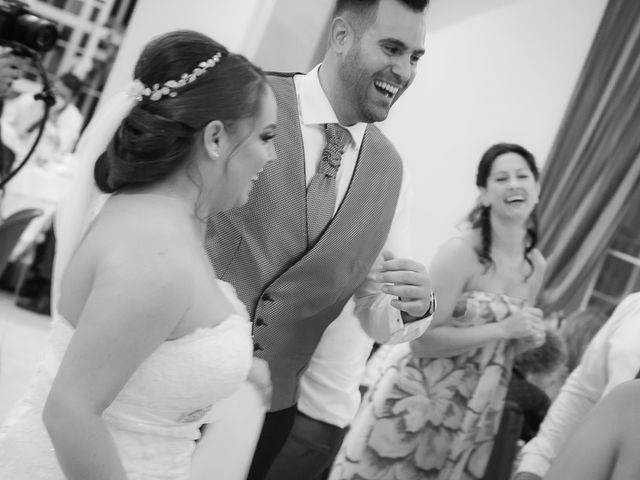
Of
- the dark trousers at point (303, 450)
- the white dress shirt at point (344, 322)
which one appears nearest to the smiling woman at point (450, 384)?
the white dress shirt at point (344, 322)

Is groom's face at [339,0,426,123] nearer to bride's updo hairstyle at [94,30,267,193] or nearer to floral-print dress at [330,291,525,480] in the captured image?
bride's updo hairstyle at [94,30,267,193]

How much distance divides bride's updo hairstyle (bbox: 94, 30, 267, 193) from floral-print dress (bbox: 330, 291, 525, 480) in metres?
1.45

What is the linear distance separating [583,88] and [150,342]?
4946 millimetres

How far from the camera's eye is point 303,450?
7.38 feet

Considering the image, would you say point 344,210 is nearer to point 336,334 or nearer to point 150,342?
point 336,334

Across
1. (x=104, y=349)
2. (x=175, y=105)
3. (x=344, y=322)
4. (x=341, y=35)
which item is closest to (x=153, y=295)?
(x=104, y=349)

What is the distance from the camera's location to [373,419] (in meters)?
2.66

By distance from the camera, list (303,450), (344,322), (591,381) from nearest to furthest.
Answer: (591,381), (303,450), (344,322)

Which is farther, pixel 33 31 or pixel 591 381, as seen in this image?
pixel 33 31

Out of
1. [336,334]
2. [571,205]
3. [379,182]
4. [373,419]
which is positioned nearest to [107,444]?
[379,182]

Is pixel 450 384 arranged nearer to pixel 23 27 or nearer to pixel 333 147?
pixel 333 147

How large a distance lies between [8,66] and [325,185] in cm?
128

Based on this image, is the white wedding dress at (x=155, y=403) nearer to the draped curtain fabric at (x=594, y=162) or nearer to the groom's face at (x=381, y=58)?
the groom's face at (x=381, y=58)

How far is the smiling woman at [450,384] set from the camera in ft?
8.66
